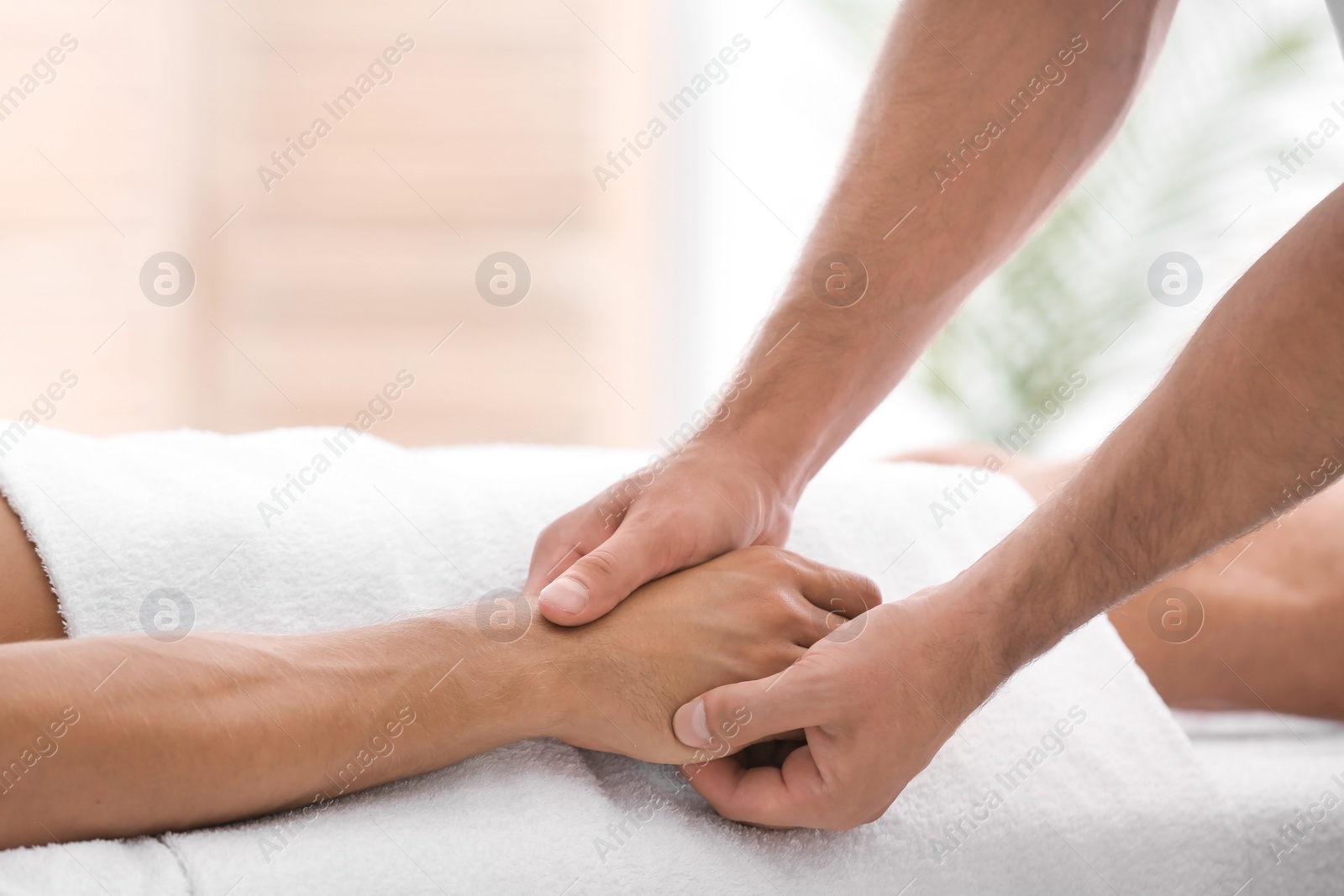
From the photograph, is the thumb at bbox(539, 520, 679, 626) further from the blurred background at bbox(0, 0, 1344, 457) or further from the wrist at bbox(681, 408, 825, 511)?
the blurred background at bbox(0, 0, 1344, 457)

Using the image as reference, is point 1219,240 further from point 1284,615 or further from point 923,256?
point 923,256

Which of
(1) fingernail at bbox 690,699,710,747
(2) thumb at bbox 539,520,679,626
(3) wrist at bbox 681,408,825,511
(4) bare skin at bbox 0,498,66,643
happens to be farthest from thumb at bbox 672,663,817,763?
(4) bare skin at bbox 0,498,66,643

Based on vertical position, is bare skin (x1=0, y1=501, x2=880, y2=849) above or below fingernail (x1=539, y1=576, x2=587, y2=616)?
below

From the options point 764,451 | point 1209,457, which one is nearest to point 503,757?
point 764,451

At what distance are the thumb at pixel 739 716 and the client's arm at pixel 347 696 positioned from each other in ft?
0.06

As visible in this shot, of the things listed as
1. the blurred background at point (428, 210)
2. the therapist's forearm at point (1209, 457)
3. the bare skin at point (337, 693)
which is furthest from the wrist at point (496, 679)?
the blurred background at point (428, 210)

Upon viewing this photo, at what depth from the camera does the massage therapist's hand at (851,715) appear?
718mm

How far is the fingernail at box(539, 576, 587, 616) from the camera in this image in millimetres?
789

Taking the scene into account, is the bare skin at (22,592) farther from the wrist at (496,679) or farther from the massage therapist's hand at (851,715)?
the massage therapist's hand at (851,715)

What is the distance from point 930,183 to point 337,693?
2.40ft

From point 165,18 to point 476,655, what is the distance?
8.83 ft

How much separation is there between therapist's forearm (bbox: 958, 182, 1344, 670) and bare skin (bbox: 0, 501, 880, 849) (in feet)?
0.60

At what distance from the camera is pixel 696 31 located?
2777mm

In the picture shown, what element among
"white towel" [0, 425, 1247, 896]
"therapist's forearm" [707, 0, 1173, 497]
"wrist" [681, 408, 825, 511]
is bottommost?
"white towel" [0, 425, 1247, 896]
